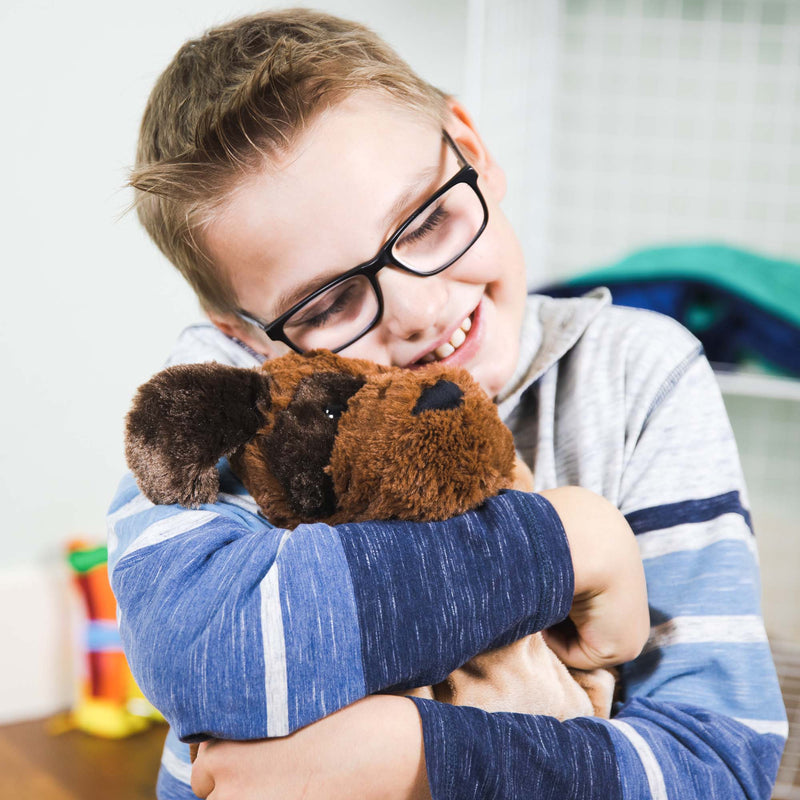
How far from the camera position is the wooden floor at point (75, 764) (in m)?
1.33

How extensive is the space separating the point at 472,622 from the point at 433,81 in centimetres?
137

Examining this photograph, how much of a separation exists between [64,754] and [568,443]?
1.21 metres

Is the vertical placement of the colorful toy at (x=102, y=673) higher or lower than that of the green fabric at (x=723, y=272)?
lower

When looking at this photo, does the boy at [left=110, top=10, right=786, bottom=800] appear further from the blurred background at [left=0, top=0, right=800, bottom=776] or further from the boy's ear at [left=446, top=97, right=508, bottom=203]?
the blurred background at [left=0, top=0, right=800, bottom=776]

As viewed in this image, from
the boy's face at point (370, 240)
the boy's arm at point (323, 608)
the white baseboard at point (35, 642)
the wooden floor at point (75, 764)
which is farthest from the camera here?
the white baseboard at point (35, 642)

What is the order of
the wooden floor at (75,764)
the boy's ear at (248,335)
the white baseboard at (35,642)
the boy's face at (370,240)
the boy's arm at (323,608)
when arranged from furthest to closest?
the white baseboard at (35,642), the wooden floor at (75,764), the boy's ear at (248,335), the boy's face at (370,240), the boy's arm at (323,608)

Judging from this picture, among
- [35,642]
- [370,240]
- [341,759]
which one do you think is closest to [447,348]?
[370,240]

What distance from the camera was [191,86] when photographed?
673mm

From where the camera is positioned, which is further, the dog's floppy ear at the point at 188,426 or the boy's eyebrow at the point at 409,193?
the boy's eyebrow at the point at 409,193

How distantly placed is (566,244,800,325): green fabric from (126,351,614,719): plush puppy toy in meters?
1.00

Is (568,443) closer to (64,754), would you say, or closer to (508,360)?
(508,360)

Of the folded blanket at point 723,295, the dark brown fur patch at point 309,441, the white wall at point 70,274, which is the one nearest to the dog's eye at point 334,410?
the dark brown fur patch at point 309,441

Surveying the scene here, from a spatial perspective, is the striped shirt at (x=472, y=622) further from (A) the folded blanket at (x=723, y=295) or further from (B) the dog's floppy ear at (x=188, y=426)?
(A) the folded blanket at (x=723, y=295)

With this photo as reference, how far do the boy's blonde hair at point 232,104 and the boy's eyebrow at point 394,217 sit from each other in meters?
0.07
